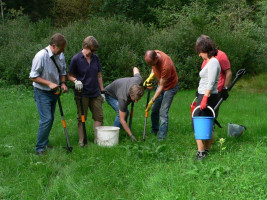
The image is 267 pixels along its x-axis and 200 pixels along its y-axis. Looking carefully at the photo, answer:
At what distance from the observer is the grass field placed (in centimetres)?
415

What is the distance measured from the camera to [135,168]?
5.05 metres

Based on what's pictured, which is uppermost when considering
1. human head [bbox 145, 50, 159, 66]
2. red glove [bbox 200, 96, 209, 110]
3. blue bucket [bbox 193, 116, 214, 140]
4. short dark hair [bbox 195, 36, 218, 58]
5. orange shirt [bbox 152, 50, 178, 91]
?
short dark hair [bbox 195, 36, 218, 58]

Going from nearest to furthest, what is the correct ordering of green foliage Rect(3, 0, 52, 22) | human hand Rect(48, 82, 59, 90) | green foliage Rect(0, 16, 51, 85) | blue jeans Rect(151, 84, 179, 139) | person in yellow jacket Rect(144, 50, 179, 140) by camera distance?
1. human hand Rect(48, 82, 59, 90)
2. person in yellow jacket Rect(144, 50, 179, 140)
3. blue jeans Rect(151, 84, 179, 139)
4. green foliage Rect(0, 16, 51, 85)
5. green foliage Rect(3, 0, 52, 22)

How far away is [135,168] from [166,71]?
6.07 feet

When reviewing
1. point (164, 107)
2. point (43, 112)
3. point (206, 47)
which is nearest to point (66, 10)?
point (164, 107)

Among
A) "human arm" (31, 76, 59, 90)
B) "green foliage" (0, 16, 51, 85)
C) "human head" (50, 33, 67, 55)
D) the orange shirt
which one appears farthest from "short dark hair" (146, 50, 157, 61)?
"green foliage" (0, 16, 51, 85)

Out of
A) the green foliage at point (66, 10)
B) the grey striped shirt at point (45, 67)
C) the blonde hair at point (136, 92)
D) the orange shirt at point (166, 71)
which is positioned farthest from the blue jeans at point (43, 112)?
the green foliage at point (66, 10)

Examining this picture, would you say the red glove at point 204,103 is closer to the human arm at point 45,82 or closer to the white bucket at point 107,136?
the white bucket at point 107,136

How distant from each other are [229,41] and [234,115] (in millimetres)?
7099

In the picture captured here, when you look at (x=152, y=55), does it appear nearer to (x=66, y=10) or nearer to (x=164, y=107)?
(x=164, y=107)

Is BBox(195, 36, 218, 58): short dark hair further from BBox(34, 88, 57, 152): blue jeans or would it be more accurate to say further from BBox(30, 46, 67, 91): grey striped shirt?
BBox(34, 88, 57, 152): blue jeans

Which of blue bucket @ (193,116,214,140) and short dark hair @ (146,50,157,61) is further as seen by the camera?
short dark hair @ (146,50,157,61)

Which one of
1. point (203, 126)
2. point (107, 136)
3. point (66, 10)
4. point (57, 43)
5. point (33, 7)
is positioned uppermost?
point (33, 7)

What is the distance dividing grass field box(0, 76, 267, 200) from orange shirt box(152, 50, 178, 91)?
102 cm
